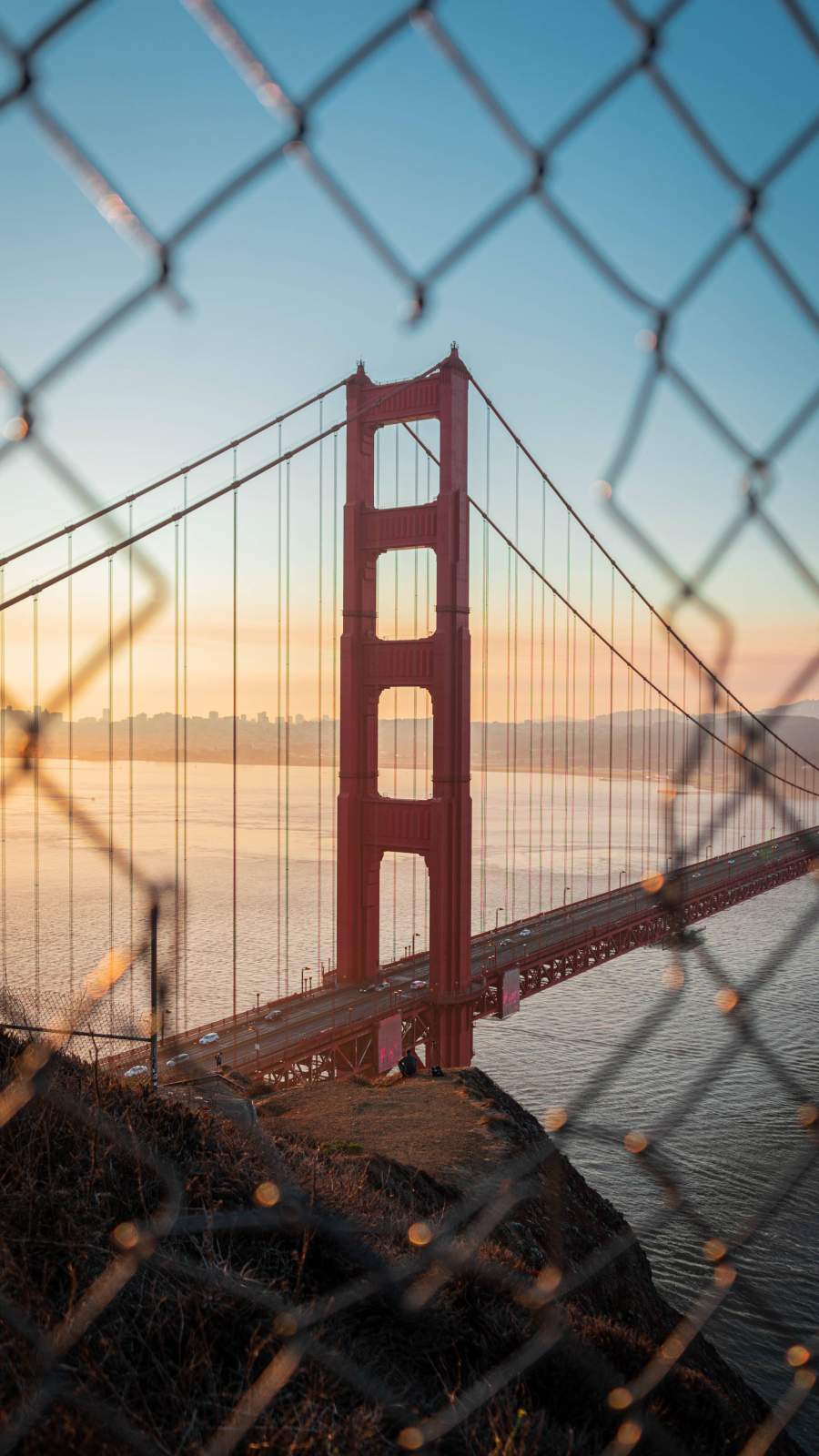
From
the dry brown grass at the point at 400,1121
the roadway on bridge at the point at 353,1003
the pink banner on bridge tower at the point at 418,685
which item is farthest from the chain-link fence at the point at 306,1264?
the pink banner on bridge tower at the point at 418,685

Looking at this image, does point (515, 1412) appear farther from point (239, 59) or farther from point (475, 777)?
point (475, 777)

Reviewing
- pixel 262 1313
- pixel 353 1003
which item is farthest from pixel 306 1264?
pixel 353 1003

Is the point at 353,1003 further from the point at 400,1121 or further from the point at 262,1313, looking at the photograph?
the point at 262,1313

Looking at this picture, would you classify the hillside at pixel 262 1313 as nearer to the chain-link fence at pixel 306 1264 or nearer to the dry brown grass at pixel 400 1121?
the chain-link fence at pixel 306 1264

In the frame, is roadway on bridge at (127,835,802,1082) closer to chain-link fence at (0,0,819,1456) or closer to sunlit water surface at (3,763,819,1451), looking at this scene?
sunlit water surface at (3,763,819,1451)

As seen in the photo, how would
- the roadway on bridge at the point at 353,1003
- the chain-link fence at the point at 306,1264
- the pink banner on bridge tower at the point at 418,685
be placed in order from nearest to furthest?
the chain-link fence at the point at 306,1264, the roadway on bridge at the point at 353,1003, the pink banner on bridge tower at the point at 418,685

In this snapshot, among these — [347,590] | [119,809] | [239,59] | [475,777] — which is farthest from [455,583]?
[475,777]
